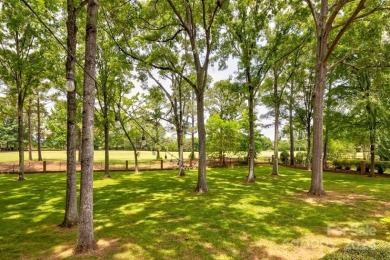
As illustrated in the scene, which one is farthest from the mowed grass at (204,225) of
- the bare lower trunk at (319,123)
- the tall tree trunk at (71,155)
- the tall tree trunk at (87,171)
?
the bare lower trunk at (319,123)

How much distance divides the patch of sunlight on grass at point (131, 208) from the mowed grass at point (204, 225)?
39mm

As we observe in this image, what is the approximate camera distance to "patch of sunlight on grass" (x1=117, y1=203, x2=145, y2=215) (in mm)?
9547

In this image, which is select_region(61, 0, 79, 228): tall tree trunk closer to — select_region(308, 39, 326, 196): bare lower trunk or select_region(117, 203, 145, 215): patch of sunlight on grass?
select_region(117, 203, 145, 215): patch of sunlight on grass

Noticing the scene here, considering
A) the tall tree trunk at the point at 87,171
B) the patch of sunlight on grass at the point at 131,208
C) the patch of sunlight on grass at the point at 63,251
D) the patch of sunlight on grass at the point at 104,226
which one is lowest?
the patch of sunlight on grass at the point at 131,208

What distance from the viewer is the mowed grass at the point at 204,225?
596cm

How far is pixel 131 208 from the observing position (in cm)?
1015

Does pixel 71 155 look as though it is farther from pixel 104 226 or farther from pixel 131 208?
pixel 131 208

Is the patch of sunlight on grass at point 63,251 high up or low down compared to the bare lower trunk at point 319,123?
down

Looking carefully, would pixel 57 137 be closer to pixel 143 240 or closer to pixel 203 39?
pixel 203 39

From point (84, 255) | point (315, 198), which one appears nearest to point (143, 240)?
point (84, 255)

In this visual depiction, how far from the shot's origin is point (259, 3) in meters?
15.3

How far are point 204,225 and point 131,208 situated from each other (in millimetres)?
3700

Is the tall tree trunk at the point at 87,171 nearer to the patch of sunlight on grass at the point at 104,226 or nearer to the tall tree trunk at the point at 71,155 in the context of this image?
the patch of sunlight on grass at the point at 104,226

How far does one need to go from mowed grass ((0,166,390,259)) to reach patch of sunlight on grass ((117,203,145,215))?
4cm
